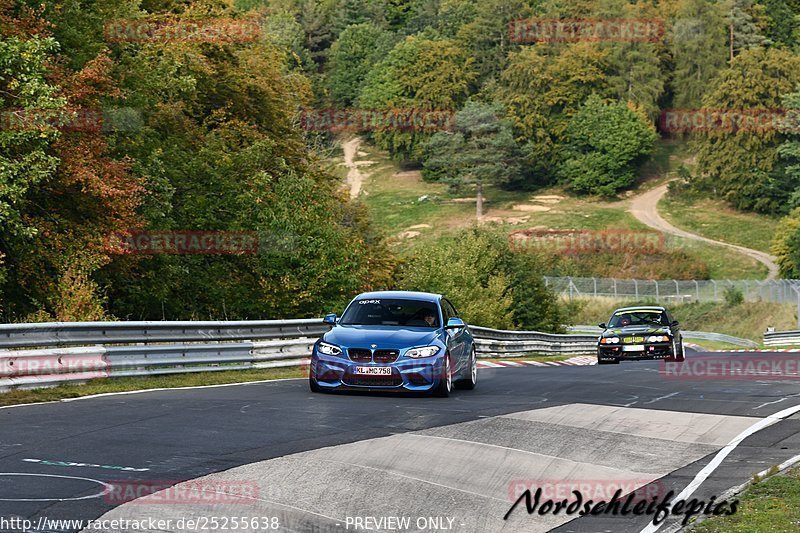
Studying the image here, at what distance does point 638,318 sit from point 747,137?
315ft

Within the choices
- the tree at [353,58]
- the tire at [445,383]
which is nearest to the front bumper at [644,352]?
the tire at [445,383]

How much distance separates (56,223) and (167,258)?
5410 millimetres

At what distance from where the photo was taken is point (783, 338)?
54438mm

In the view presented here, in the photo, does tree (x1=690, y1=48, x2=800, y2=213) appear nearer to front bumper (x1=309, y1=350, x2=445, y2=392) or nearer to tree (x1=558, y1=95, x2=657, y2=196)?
tree (x1=558, y1=95, x2=657, y2=196)

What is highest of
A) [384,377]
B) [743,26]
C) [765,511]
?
[743,26]

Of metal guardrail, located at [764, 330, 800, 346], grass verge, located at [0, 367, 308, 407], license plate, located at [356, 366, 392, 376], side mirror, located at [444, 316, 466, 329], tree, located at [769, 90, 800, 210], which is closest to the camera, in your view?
grass verge, located at [0, 367, 308, 407]

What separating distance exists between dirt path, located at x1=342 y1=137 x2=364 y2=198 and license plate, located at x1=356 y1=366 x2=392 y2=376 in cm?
11981

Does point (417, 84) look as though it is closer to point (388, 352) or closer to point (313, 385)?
point (313, 385)

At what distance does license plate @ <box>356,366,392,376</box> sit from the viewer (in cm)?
1647

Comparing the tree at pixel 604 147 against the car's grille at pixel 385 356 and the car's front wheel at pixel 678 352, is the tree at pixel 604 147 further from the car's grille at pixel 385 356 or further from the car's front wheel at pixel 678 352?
the car's grille at pixel 385 356

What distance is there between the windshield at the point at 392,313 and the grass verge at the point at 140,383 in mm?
2873

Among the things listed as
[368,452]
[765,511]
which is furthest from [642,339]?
[765,511]

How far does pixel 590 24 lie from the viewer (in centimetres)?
14850

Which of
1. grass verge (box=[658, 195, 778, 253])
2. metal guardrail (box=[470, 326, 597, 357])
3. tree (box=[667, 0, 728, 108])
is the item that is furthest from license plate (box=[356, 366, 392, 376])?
tree (box=[667, 0, 728, 108])
